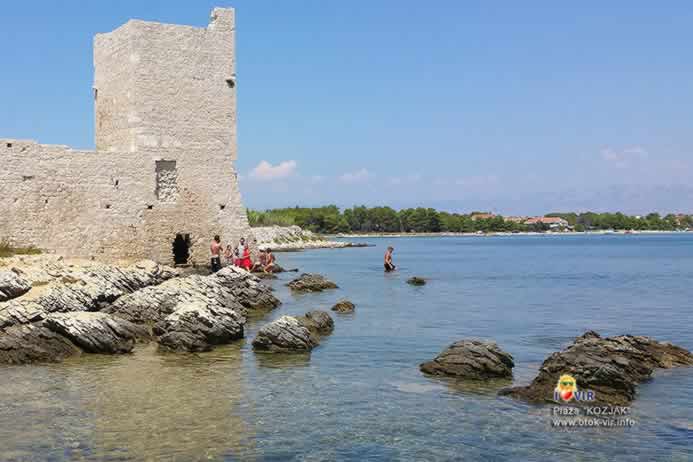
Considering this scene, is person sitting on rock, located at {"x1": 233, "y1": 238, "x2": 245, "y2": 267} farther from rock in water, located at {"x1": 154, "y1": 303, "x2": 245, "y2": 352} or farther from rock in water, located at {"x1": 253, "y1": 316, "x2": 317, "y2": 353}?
rock in water, located at {"x1": 253, "y1": 316, "x2": 317, "y2": 353}

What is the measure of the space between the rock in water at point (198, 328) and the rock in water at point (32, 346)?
1.66 meters

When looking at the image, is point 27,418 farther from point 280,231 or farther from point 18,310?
point 280,231

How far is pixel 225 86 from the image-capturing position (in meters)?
25.1

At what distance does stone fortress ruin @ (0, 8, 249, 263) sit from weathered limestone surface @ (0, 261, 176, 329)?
8.09ft

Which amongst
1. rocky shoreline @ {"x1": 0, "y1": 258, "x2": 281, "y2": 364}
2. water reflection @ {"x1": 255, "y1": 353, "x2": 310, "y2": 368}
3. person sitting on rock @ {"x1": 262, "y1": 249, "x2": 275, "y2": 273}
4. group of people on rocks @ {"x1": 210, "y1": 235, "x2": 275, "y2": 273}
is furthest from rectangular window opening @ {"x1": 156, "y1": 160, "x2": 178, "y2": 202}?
water reflection @ {"x1": 255, "y1": 353, "x2": 310, "y2": 368}

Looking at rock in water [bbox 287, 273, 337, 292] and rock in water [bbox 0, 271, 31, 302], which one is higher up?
rock in water [bbox 0, 271, 31, 302]

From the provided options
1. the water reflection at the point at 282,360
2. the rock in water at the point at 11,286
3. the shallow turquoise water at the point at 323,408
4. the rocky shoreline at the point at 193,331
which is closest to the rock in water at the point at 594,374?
the rocky shoreline at the point at 193,331

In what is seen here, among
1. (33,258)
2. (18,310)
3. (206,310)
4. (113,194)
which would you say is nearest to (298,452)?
(206,310)

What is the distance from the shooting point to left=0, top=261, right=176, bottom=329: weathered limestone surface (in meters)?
13.8

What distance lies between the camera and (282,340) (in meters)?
13.5

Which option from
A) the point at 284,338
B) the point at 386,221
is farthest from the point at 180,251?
the point at 386,221

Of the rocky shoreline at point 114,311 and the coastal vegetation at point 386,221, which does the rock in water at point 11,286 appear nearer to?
the rocky shoreline at point 114,311

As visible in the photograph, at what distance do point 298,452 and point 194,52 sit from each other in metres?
19.0

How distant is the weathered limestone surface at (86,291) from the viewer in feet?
45.4
